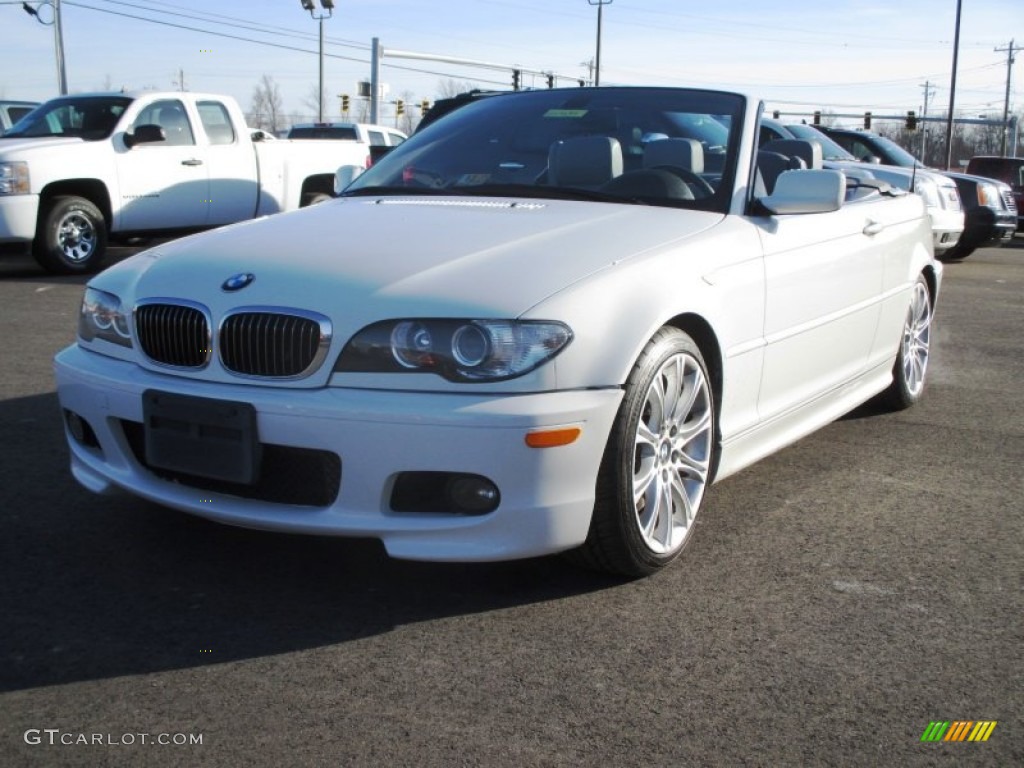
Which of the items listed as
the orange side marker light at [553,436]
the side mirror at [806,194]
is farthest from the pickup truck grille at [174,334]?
the side mirror at [806,194]

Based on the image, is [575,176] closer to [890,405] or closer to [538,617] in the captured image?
[538,617]

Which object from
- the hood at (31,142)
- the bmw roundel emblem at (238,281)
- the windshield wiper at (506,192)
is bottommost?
the bmw roundel emblem at (238,281)

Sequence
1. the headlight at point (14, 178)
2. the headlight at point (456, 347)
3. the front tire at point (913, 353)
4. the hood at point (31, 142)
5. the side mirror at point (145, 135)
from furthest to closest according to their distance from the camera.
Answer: the side mirror at point (145, 135) → the hood at point (31, 142) → the headlight at point (14, 178) → the front tire at point (913, 353) → the headlight at point (456, 347)

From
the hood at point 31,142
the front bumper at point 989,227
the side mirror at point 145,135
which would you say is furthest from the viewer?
the front bumper at point 989,227

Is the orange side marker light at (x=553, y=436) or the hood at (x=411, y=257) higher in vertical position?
the hood at (x=411, y=257)

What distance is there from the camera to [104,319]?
3732 millimetres

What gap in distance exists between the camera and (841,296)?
4.73 metres

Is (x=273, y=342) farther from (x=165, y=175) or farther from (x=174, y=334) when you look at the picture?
(x=165, y=175)

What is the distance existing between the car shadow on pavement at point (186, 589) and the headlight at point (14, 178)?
25.2 ft

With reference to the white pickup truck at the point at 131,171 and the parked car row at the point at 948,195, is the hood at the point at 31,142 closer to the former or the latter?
the white pickup truck at the point at 131,171

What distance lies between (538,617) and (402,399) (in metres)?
0.72

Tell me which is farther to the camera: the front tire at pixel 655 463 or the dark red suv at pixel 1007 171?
the dark red suv at pixel 1007 171

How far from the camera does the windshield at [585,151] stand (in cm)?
430

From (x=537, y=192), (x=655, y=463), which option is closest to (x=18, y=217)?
(x=537, y=192)
